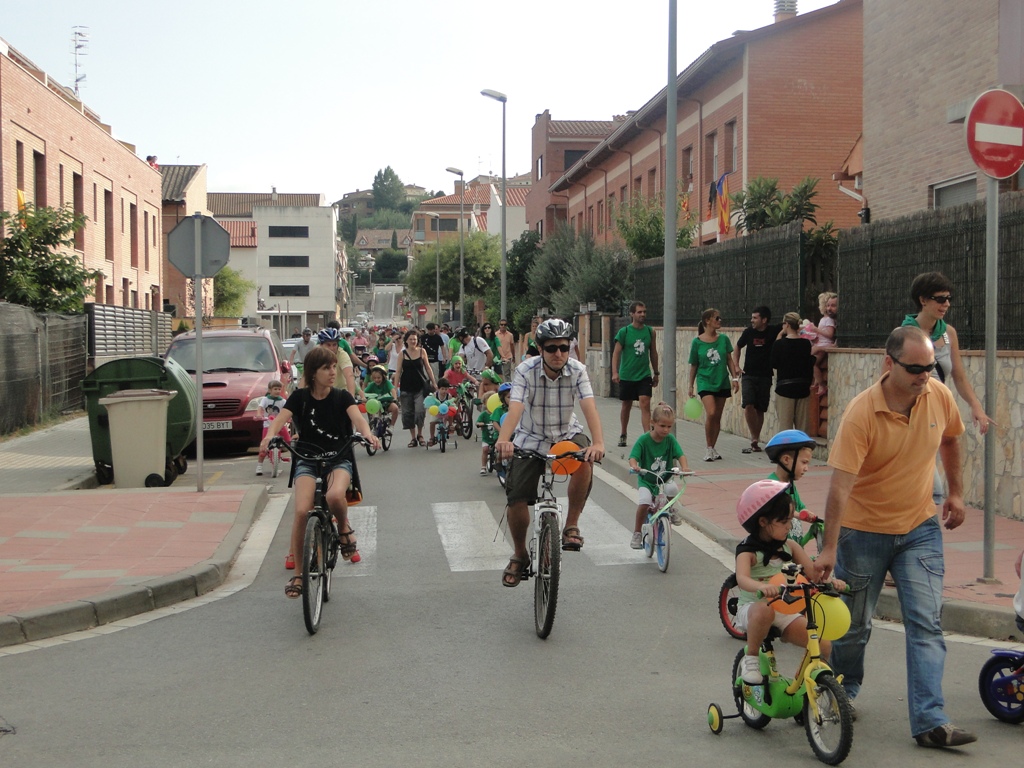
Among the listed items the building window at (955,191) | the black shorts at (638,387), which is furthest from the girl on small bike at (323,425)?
the building window at (955,191)

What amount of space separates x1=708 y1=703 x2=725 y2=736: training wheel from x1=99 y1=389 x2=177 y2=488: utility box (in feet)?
33.2

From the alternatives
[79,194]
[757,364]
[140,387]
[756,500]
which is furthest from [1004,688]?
[79,194]

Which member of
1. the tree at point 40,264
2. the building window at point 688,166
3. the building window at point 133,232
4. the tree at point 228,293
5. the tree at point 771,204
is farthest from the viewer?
the tree at point 228,293

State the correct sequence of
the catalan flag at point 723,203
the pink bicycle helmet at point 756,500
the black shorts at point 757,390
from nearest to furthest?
the pink bicycle helmet at point 756,500
the black shorts at point 757,390
the catalan flag at point 723,203

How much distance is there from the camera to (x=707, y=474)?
14039 mm

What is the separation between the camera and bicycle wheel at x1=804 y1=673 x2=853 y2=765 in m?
4.75

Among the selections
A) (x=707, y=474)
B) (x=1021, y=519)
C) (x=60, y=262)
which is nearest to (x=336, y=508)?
(x=1021, y=519)

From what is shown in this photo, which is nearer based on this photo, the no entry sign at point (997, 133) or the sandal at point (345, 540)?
the no entry sign at point (997, 133)

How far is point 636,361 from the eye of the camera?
15430 mm

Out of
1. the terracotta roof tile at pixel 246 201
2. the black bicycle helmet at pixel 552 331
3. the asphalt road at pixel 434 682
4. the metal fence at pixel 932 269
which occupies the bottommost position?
the asphalt road at pixel 434 682

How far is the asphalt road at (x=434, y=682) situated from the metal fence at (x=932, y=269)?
3944 mm

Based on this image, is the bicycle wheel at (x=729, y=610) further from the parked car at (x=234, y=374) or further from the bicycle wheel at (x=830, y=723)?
the parked car at (x=234, y=374)

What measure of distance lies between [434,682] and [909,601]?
2.44m

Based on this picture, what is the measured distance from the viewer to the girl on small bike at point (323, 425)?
795 centimetres
